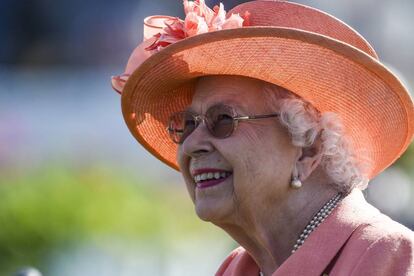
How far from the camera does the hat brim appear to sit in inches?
105

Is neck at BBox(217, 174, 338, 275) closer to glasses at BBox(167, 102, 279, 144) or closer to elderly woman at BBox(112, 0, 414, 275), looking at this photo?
elderly woman at BBox(112, 0, 414, 275)

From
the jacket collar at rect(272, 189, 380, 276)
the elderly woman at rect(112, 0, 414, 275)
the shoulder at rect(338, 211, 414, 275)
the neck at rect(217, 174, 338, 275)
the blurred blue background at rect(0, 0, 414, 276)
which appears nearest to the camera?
the shoulder at rect(338, 211, 414, 275)

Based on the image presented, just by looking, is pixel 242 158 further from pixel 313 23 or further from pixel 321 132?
pixel 313 23

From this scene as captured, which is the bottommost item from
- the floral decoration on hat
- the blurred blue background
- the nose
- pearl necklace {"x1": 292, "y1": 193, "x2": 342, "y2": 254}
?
the blurred blue background

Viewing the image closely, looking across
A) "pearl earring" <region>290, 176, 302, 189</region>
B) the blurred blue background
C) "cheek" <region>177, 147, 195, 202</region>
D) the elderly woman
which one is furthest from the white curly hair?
the blurred blue background

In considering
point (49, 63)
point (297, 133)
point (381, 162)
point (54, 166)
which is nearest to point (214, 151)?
point (297, 133)

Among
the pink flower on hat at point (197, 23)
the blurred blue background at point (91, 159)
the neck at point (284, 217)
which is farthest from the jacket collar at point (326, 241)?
the blurred blue background at point (91, 159)

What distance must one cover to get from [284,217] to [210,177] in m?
0.28

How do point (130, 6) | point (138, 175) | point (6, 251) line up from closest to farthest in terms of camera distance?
point (6, 251) < point (138, 175) < point (130, 6)

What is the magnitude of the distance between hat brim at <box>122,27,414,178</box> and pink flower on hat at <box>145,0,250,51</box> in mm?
79

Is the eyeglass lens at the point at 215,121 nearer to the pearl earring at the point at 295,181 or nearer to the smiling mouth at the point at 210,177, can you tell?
the smiling mouth at the point at 210,177

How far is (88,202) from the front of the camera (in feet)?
19.6

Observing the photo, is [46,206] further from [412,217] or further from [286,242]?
[286,242]

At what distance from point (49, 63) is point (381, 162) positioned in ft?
13.3
